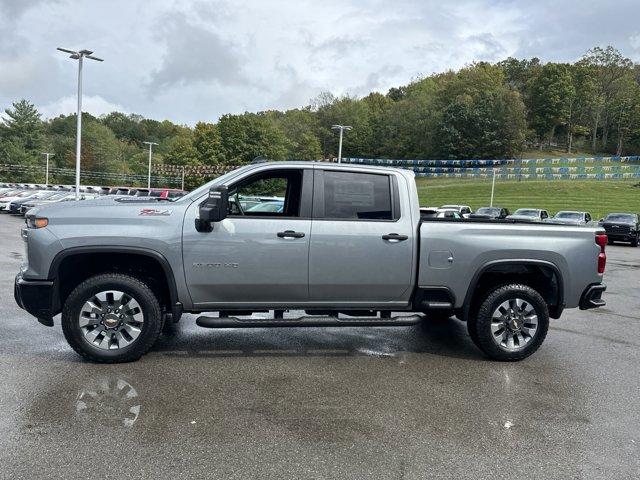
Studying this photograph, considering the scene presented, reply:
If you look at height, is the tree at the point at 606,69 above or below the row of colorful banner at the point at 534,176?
above

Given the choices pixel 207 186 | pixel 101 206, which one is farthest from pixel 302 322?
pixel 101 206

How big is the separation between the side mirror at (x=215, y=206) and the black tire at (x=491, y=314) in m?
2.87

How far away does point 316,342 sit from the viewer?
624cm

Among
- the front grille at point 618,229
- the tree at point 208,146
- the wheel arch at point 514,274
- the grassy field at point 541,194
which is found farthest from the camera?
the tree at point 208,146

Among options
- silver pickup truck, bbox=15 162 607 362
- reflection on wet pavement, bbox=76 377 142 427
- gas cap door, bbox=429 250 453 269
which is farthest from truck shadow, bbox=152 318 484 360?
gas cap door, bbox=429 250 453 269

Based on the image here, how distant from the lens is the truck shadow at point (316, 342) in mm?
5781

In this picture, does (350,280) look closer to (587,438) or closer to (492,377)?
(492,377)

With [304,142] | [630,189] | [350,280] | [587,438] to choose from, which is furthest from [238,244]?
[304,142]

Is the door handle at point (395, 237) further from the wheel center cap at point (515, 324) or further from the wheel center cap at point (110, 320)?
the wheel center cap at point (110, 320)

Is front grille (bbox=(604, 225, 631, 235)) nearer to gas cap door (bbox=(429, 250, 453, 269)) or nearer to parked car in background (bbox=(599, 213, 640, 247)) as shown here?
parked car in background (bbox=(599, 213, 640, 247))

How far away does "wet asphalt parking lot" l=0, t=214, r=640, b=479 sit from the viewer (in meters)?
3.36

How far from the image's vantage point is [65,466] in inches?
127

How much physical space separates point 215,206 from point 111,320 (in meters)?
1.53

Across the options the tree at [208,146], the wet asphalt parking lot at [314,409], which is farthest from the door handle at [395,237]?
the tree at [208,146]
